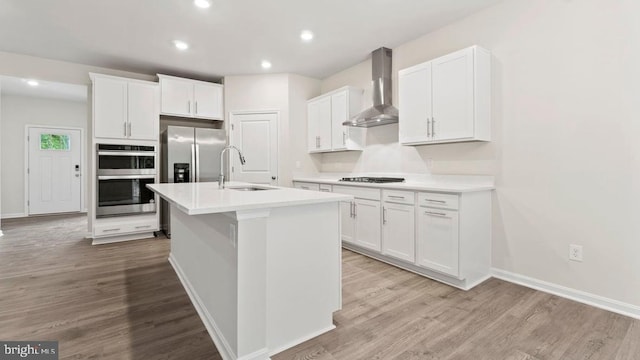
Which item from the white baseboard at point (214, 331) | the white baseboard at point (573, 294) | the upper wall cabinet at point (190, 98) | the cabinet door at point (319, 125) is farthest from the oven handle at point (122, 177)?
the white baseboard at point (573, 294)

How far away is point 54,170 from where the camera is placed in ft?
21.7

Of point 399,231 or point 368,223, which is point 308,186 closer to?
point 368,223

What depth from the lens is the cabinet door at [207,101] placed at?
479cm

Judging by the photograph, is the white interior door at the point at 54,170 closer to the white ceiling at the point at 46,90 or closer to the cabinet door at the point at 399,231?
the white ceiling at the point at 46,90

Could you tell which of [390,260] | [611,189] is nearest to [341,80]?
[390,260]

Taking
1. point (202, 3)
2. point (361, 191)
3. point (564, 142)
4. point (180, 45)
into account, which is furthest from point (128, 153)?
point (564, 142)

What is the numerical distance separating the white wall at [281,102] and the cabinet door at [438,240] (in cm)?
266

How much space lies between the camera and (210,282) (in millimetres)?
1948

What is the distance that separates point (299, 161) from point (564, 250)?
143 inches

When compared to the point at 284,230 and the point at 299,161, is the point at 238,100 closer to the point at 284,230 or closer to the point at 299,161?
the point at 299,161

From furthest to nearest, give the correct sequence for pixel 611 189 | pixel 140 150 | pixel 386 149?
1. pixel 140 150
2. pixel 386 149
3. pixel 611 189

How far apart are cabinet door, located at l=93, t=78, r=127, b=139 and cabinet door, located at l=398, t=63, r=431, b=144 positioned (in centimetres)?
384

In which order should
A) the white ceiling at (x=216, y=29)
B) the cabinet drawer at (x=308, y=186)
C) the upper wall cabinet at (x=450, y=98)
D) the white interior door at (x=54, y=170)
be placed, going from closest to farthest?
the upper wall cabinet at (x=450, y=98)
the white ceiling at (x=216, y=29)
the cabinet drawer at (x=308, y=186)
the white interior door at (x=54, y=170)

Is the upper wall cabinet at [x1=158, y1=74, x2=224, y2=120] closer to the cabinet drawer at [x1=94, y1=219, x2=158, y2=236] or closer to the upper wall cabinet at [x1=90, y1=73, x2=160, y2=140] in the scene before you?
the upper wall cabinet at [x1=90, y1=73, x2=160, y2=140]
